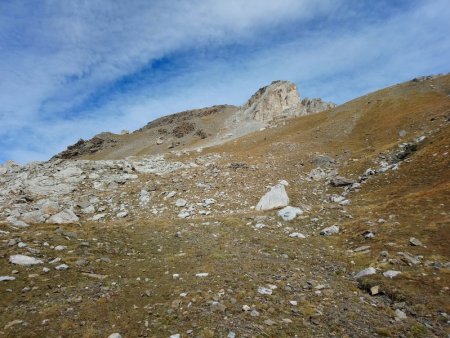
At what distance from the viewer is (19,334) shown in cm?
929

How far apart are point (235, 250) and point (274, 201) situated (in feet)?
32.7

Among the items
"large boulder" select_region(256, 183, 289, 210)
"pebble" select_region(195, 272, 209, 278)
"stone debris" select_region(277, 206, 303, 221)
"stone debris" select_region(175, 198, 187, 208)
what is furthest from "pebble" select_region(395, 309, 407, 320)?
"stone debris" select_region(175, 198, 187, 208)

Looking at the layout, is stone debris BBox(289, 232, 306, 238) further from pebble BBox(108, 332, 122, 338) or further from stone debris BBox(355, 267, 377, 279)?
pebble BBox(108, 332, 122, 338)

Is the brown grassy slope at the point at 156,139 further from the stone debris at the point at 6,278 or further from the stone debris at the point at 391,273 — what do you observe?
the stone debris at the point at 391,273

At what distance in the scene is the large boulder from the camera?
26312 millimetres

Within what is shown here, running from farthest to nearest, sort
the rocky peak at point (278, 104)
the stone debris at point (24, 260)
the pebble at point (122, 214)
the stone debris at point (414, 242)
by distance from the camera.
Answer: the rocky peak at point (278, 104)
the pebble at point (122, 214)
the stone debris at point (414, 242)
the stone debris at point (24, 260)

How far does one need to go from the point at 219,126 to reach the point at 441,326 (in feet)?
396

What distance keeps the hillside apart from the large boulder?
0.11 meters

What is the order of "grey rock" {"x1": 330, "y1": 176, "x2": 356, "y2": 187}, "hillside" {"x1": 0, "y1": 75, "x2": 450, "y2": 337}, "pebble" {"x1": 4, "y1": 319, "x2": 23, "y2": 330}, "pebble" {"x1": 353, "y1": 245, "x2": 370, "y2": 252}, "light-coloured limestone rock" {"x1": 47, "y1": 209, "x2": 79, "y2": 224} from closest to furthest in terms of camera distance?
"pebble" {"x1": 4, "y1": 319, "x2": 23, "y2": 330} → "hillside" {"x1": 0, "y1": 75, "x2": 450, "y2": 337} → "pebble" {"x1": 353, "y1": 245, "x2": 370, "y2": 252} → "light-coloured limestone rock" {"x1": 47, "y1": 209, "x2": 79, "y2": 224} → "grey rock" {"x1": 330, "y1": 176, "x2": 356, "y2": 187}

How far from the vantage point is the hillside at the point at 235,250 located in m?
10.4

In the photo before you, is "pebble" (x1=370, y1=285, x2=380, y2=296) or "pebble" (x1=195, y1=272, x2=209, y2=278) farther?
"pebble" (x1=195, y1=272, x2=209, y2=278)

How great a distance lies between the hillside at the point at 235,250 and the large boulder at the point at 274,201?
0.35 ft

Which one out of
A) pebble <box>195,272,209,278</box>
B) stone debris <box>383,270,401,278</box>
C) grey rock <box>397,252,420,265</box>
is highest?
pebble <box>195,272,209,278</box>

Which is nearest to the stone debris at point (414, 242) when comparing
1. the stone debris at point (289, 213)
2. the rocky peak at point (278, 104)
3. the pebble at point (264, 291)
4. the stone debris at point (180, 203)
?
the pebble at point (264, 291)
